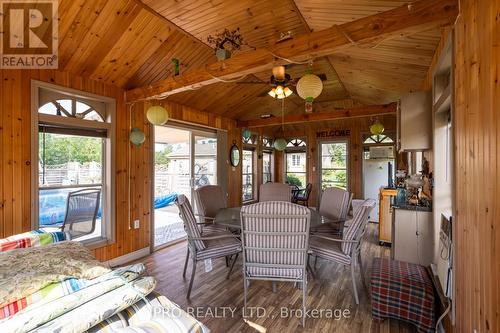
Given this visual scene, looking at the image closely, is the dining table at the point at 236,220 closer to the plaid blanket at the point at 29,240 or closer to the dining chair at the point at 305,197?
the plaid blanket at the point at 29,240

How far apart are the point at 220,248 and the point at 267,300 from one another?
0.73 metres

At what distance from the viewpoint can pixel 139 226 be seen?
3818 mm

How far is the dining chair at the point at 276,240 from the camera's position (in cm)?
211

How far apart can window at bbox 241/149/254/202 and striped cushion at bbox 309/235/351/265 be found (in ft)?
14.5

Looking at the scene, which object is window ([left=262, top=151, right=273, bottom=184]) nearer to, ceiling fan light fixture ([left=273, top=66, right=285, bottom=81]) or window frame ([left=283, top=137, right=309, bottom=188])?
window frame ([left=283, top=137, right=309, bottom=188])

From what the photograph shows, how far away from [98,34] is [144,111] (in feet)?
4.38

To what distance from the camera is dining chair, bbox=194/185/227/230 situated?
11.6 ft

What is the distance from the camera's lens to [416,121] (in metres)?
2.74

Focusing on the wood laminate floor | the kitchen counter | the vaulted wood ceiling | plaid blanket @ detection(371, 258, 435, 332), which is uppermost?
the vaulted wood ceiling

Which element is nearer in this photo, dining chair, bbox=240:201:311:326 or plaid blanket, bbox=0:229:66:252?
plaid blanket, bbox=0:229:66:252

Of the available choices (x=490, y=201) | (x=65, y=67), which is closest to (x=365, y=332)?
(x=490, y=201)

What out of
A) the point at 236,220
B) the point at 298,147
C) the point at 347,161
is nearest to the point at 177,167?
the point at 236,220

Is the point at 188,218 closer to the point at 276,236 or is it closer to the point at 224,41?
the point at 276,236

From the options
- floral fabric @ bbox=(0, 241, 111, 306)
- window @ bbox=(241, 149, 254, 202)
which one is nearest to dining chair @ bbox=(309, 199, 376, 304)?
floral fabric @ bbox=(0, 241, 111, 306)
